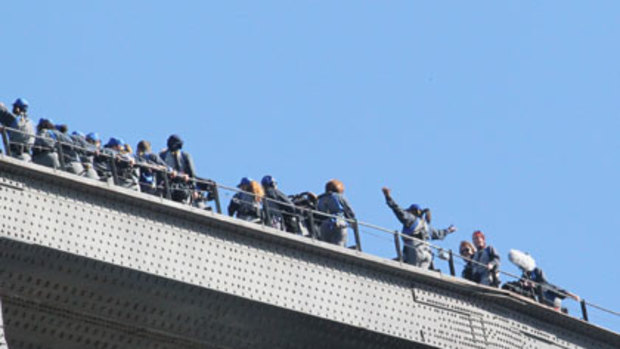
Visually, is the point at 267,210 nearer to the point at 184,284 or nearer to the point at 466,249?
the point at 184,284

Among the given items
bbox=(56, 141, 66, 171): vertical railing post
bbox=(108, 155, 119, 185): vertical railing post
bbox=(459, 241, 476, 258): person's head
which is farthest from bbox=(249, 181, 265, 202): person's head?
bbox=(459, 241, 476, 258): person's head

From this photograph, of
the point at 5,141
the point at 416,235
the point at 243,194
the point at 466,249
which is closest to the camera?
the point at 5,141

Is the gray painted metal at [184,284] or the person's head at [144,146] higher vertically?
the person's head at [144,146]

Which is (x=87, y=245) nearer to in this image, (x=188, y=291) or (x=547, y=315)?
(x=188, y=291)

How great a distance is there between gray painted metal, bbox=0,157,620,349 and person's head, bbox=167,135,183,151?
214 centimetres

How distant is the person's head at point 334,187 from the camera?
3522cm

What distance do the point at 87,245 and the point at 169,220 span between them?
5.98 ft

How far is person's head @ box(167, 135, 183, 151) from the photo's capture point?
33.9 metres

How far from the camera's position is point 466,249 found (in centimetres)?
3800

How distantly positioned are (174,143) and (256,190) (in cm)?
172

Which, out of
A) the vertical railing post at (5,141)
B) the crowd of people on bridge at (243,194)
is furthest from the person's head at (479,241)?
the vertical railing post at (5,141)

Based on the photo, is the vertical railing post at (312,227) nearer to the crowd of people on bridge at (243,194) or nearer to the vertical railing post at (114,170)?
the crowd of people on bridge at (243,194)

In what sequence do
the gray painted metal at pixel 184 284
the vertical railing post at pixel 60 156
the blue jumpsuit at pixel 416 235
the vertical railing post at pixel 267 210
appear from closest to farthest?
the gray painted metal at pixel 184 284
the vertical railing post at pixel 60 156
the vertical railing post at pixel 267 210
the blue jumpsuit at pixel 416 235

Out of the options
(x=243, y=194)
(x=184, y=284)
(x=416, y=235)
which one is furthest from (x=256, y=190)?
(x=416, y=235)
